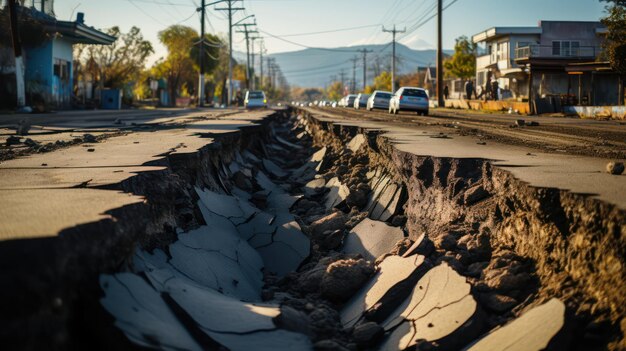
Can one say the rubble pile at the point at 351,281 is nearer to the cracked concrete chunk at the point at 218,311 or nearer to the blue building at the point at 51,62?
the cracked concrete chunk at the point at 218,311

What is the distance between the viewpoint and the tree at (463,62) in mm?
72312

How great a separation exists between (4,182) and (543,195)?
3.61 metres

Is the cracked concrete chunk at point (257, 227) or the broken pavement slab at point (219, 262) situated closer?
the broken pavement slab at point (219, 262)

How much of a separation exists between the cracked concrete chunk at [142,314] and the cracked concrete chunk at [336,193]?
5581 mm

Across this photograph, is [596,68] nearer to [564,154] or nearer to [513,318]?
[564,154]

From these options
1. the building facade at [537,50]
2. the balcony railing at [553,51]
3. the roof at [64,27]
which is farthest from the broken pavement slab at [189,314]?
the balcony railing at [553,51]

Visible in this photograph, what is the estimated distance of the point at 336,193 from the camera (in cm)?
917

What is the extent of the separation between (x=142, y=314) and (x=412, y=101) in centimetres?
2697

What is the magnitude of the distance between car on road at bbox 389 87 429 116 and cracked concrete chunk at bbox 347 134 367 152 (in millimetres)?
16532

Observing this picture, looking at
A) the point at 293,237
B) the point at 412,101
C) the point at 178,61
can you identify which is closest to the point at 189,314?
the point at 293,237

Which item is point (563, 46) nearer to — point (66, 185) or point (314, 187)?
point (314, 187)

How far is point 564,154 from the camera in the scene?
7230mm

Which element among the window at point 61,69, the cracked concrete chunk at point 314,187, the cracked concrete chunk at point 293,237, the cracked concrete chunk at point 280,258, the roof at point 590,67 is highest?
the window at point 61,69

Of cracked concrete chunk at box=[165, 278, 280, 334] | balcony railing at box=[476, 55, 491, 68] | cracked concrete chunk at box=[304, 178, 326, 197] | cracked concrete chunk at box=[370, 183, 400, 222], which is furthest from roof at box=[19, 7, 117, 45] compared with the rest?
balcony railing at box=[476, 55, 491, 68]
